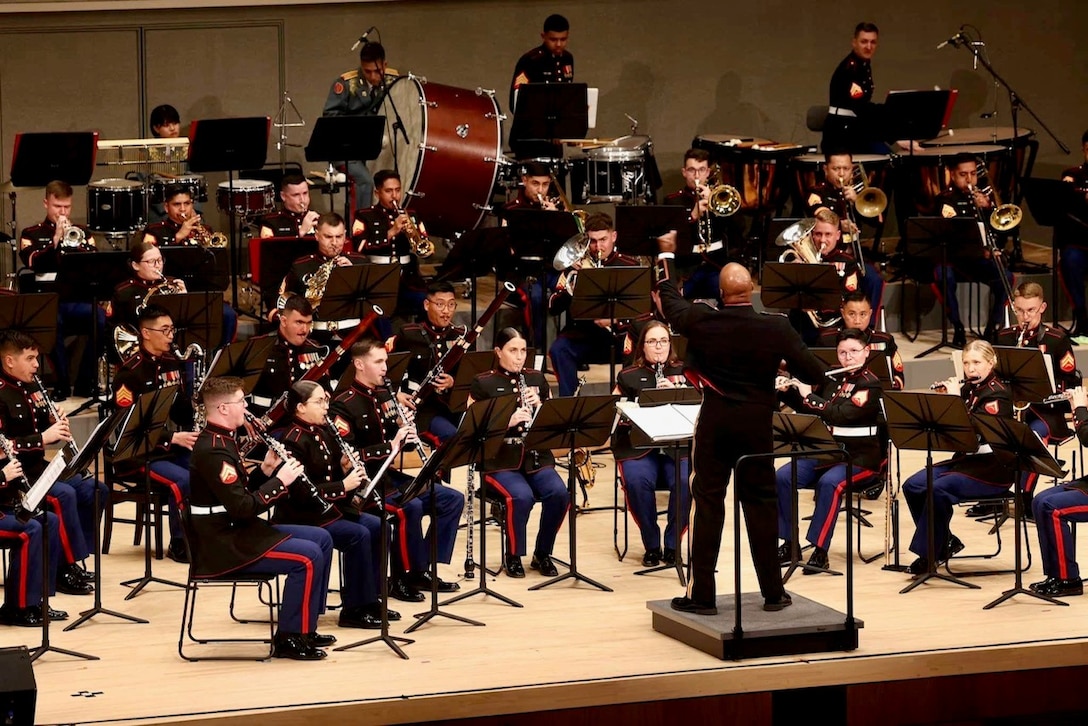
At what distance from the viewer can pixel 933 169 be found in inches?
512

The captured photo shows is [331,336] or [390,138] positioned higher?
[390,138]

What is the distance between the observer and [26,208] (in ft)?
44.8

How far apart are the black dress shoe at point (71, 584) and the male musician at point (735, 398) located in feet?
9.87

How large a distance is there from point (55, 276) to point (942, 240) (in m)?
5.77

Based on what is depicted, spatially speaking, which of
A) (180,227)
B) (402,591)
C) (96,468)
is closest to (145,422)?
(96,468)

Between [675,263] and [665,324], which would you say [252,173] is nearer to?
[675,263]

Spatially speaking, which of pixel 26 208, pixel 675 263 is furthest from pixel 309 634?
pixel 26 208

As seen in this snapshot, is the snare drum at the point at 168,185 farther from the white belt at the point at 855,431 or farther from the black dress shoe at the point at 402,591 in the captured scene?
the white belt at the point at 855,431

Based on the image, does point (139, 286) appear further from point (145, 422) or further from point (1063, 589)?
point (1063, 589)

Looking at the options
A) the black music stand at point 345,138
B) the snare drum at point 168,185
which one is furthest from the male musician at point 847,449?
the snare drum at point 168,185

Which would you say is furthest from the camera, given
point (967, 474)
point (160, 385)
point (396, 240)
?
point (396, 240)

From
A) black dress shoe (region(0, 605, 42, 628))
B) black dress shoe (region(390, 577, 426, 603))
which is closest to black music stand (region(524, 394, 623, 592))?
black dress shoe (region(390, 577, 426, 603))

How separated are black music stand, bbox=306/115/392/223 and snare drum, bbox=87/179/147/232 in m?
1.36

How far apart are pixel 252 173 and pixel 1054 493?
21.7 feet
